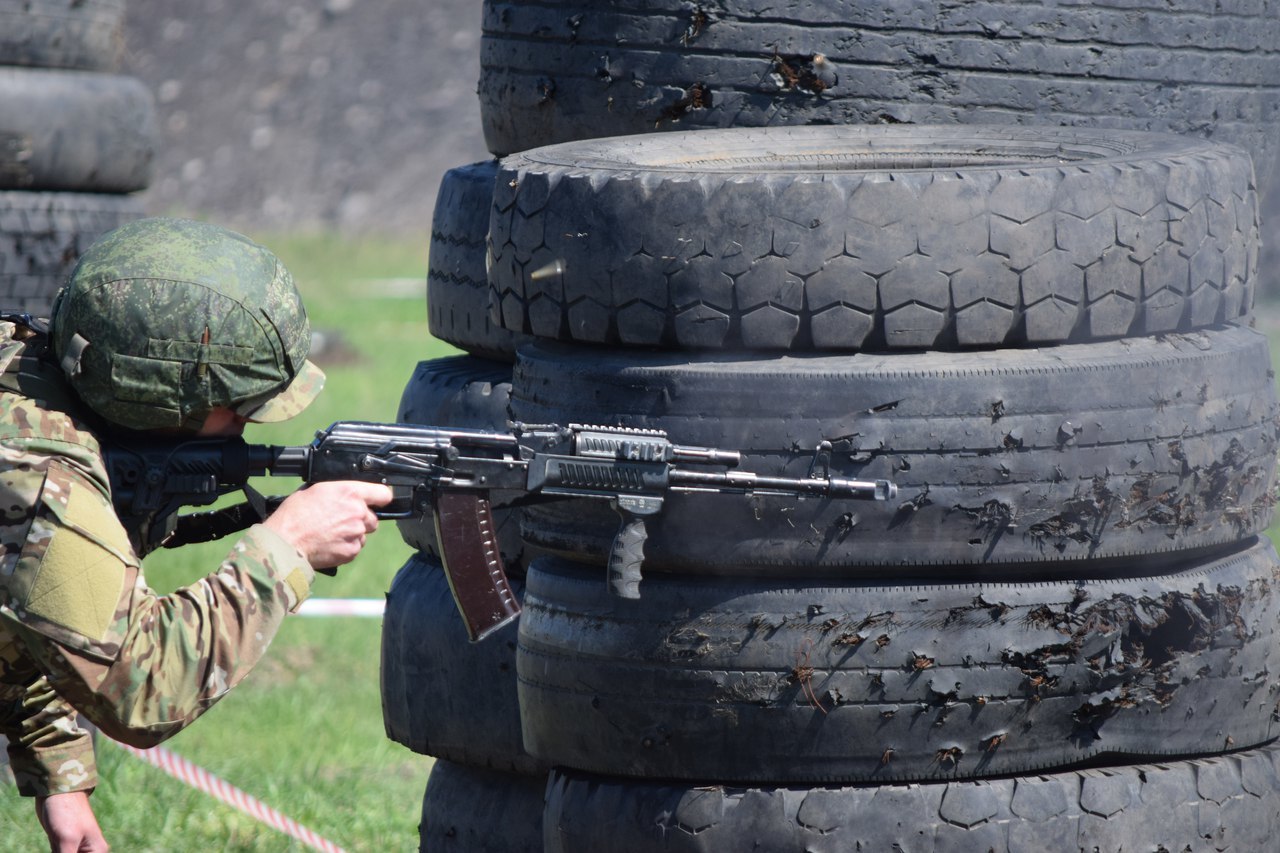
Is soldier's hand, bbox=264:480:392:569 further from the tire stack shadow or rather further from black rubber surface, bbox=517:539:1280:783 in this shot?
black rubber surface, bbox=517:539:1280:783

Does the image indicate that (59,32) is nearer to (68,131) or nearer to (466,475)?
(68,131)

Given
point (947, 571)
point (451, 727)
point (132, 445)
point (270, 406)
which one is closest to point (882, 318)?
point (947, 571)

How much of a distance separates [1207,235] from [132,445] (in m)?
1.97

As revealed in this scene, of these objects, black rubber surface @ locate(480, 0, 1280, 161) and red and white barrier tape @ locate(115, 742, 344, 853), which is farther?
red and white barrier tape @ locate(115, 742, 344, 853)

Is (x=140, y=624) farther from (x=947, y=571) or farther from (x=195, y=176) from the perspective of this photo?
(x=195, y=176)

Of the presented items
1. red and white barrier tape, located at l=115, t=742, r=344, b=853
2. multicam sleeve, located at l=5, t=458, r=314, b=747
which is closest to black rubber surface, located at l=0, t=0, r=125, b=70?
red and white barrier tape, located at l=115, t=742, r=344, b=853

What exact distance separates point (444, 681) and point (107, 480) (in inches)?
47.0

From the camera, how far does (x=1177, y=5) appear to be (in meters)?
3.76

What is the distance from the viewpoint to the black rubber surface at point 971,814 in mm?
2695

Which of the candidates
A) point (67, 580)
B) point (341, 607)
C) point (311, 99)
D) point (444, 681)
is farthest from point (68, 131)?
point (311, 99)

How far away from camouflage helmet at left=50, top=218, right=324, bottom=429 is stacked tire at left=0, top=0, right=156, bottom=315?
3.21 meters

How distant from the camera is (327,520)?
9.51 feet

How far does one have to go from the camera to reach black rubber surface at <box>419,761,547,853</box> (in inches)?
142

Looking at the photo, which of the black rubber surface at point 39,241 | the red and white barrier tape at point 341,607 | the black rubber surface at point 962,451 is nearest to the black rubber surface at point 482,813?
the black rubber surface at point 962,451
